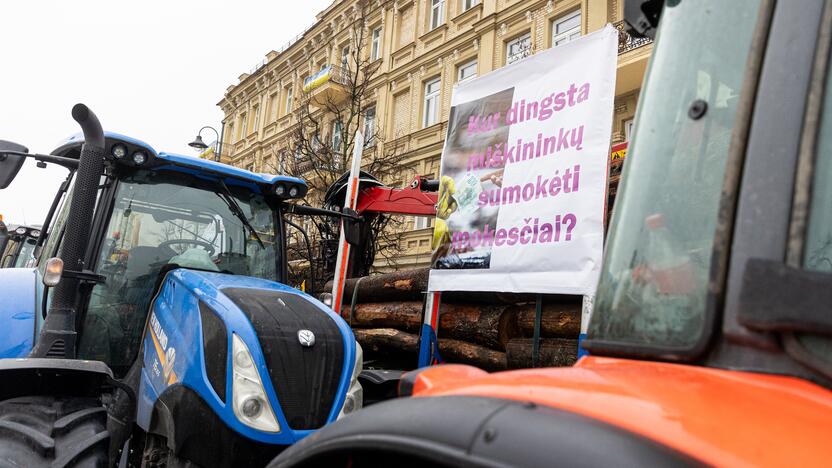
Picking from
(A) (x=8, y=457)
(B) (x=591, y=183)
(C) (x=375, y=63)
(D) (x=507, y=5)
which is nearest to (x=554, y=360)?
(B) (x=591, y=183)

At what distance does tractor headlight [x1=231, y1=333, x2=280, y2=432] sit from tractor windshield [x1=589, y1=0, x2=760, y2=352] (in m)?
2.00

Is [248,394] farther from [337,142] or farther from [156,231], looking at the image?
[337,142]

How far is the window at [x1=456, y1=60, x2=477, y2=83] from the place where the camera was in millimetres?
18750

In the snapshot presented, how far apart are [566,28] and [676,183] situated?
53.5 ft

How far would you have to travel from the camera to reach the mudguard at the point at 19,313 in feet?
11.1

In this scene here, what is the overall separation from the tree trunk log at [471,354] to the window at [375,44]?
65.7ft

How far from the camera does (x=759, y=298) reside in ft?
2.50

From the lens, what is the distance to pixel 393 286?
6191 millimetres

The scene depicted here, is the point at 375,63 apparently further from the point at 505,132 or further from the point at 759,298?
the point at 759,298

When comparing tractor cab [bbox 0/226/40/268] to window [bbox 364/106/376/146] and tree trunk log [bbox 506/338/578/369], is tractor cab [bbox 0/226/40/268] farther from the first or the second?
window [bbox 364/106/376/146]

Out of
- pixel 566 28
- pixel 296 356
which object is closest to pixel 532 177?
pixel 296 356

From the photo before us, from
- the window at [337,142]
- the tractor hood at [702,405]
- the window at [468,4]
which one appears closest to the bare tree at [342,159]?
the window at [337,142]

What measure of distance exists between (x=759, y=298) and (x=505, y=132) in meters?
3.55

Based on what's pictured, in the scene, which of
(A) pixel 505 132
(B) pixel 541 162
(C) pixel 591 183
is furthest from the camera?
(A) pixel 505 132
